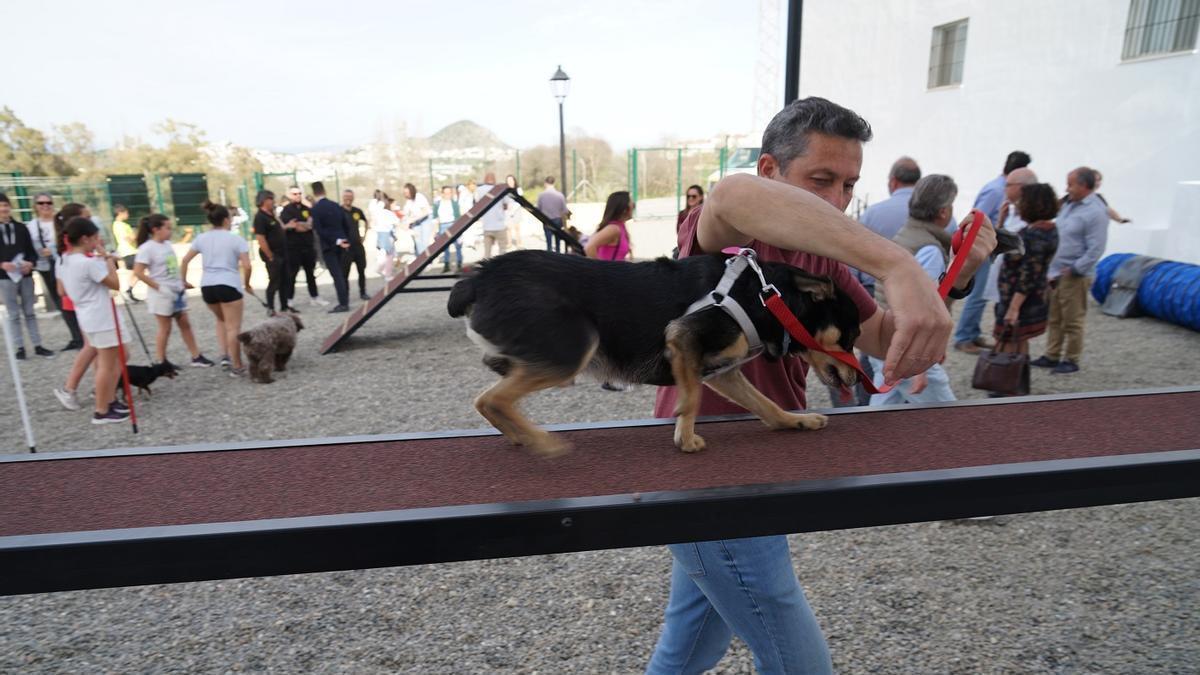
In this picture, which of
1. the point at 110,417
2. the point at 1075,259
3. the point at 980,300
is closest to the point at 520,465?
the point at 110,417

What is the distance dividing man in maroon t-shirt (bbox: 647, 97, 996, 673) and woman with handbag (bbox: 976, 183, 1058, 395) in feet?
16.8

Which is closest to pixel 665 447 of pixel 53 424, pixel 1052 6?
pixel 53 424

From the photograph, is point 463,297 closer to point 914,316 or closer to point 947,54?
point 914,316

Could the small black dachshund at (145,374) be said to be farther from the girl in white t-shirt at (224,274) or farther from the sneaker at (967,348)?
the sneaker at (967,348)

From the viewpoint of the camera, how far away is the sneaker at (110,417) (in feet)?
23.1

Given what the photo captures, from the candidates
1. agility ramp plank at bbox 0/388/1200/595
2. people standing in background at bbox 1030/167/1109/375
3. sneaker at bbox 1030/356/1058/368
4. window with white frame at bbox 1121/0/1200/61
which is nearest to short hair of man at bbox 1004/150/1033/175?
people standing in background at bbox 1030/167/1109/375

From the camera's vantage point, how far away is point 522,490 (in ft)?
5.67

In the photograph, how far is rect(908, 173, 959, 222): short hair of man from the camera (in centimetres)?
520

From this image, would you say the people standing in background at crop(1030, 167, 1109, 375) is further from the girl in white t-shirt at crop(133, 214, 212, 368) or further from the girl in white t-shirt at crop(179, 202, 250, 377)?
the girl in white t-shirt at crop(133, 214, 212, 368)

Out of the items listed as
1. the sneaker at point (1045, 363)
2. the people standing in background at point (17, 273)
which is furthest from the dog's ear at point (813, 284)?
the people standing in background at point (17, 273)

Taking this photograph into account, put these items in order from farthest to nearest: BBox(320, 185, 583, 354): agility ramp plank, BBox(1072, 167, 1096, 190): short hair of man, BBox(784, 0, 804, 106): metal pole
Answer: BBox(320, 185, 583, 354): agility ramp plank → BBox(1072, 167, 1096, 190): short hair of man → BBox(784, 0, 804, 106): metal pole

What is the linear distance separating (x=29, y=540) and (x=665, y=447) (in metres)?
1.56

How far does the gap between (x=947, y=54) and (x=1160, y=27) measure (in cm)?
575

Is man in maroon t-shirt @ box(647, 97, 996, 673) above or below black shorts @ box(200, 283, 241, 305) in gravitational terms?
above
